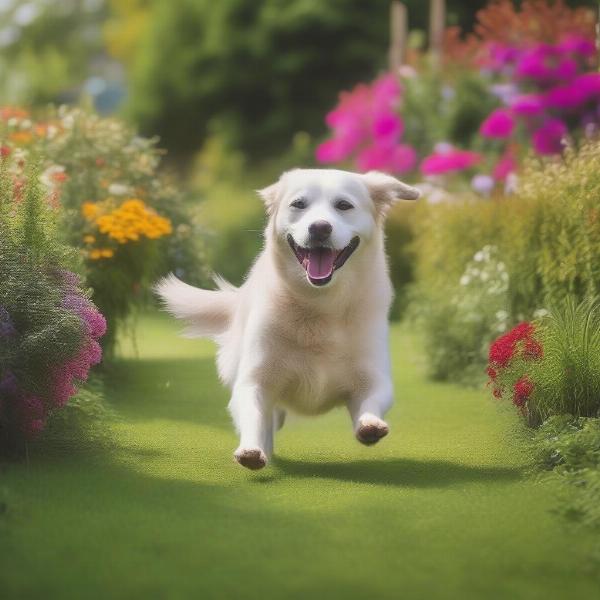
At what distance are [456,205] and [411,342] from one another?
58.5 inches

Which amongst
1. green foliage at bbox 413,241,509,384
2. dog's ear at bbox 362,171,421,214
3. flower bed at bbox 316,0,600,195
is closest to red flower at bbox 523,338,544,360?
dog's ear at bbox 362,171,421,214

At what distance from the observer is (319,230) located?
220 inches

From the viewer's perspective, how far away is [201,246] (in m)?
9.97

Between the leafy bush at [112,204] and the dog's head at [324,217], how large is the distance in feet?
7.43

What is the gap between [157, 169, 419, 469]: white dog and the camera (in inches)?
226

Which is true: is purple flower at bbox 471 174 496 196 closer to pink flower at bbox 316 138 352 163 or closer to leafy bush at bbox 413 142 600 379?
leafy bush at bbox 413 142 600 379

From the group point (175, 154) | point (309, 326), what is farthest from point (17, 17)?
point (309, 326)

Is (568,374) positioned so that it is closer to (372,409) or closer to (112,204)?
(372,409)

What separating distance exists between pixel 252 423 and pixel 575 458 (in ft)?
4.61

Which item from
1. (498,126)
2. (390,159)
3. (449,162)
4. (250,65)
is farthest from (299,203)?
(250,65)

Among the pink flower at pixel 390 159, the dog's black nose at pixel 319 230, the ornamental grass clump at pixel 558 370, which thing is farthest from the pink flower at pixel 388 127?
the dog's black nose at pixel 319 230

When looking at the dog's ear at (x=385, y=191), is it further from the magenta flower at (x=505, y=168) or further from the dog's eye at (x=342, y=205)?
the magenta flower at (x=505, y=168)

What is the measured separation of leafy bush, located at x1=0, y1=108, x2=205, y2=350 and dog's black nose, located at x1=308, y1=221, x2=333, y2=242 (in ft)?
8.36

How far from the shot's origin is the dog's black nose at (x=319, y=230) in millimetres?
5577
